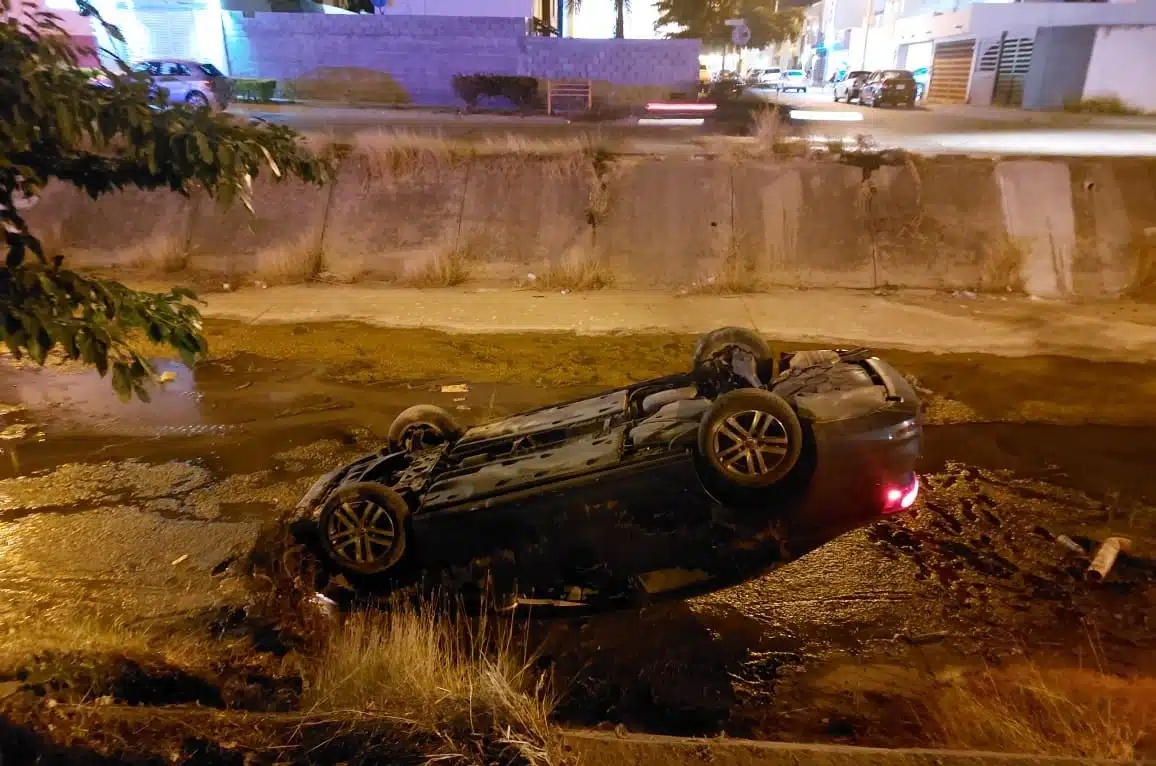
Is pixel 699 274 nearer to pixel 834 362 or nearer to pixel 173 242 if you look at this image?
pixel 834 362

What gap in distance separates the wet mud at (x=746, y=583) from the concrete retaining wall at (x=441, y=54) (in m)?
23.4

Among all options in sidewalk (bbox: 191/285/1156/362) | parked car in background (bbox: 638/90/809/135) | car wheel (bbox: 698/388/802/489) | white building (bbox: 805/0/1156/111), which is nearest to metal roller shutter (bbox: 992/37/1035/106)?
white building (bbox: 805/0/1156/111)

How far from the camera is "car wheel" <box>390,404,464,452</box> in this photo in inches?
190

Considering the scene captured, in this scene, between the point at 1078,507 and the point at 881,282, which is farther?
the point at 881,282

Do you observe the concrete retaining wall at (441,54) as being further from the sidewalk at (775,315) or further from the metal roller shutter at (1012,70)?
the sidewalk at (775,315)

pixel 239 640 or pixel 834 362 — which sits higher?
pixel 834 362

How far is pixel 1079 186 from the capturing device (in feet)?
34.0

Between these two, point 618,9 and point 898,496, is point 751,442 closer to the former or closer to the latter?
point 898,496

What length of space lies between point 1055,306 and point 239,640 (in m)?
9.42

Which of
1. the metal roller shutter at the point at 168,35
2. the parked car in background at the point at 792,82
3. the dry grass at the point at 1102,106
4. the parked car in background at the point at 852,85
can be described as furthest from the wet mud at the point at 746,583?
the parked car in background at the point at 792,82

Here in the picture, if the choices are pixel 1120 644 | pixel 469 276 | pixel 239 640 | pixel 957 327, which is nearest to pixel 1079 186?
pixel 957 327

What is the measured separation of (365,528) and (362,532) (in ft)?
0.09

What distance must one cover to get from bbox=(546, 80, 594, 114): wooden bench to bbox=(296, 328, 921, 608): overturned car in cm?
2228

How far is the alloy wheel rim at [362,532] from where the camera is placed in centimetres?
369
